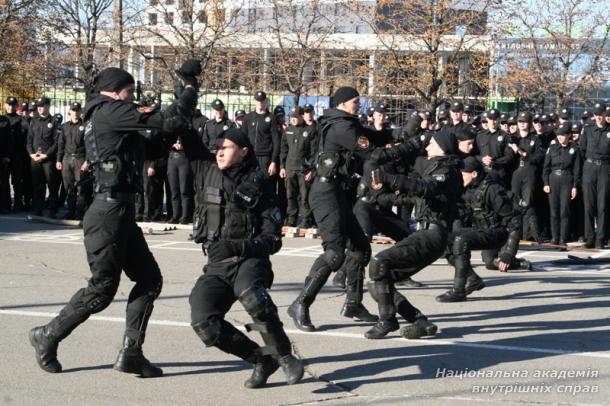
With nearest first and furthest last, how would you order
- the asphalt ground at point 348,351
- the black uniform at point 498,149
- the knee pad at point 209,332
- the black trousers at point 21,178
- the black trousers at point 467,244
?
the knee pad at point 209,332 → the asphalt ground at point 348,351 → the black trousers at point 467,244 → the black uniform at point 498,149 → the black trousers at point 21,178

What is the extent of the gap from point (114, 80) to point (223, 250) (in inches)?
54.2

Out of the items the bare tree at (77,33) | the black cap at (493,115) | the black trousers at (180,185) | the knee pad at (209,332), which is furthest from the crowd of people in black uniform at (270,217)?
the bare tree at (77,33)

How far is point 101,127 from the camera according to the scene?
6445 mm

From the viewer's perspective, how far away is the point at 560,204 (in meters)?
15.1

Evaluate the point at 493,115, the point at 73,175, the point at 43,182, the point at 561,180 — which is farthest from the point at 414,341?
the point at 43,182

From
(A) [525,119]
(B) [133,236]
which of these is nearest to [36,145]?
(A) [525,119]

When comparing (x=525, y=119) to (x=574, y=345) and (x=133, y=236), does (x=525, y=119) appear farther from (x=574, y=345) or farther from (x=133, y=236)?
(x=133, y=236)

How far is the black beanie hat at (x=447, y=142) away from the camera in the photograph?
829 centimetres

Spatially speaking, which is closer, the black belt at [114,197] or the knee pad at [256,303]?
the knee pad at [256,303]

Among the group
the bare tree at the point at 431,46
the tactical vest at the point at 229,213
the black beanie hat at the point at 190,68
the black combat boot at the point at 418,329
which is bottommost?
the black combat boot at the point at 418,329

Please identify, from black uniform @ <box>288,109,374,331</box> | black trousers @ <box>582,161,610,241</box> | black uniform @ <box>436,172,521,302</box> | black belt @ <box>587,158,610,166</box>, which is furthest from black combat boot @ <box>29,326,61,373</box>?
black belt @ <box>587,158,610,166</box>

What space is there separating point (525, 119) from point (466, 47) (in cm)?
769

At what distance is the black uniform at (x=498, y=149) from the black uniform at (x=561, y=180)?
62cm

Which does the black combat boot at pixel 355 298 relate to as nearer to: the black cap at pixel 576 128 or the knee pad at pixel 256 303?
the knee pad at pixel 256 303
